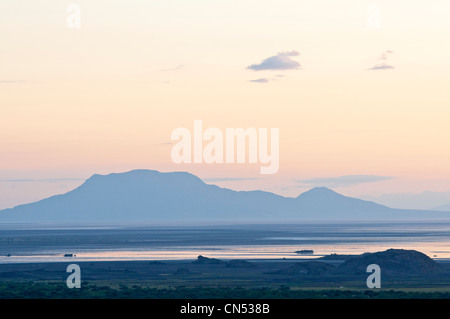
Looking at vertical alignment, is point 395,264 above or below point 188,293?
above

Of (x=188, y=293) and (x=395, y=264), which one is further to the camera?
(x=395, y=264)

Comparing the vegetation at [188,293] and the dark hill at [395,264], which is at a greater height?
the dark hill at [395,264]

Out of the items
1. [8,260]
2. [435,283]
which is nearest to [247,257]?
[8,260]

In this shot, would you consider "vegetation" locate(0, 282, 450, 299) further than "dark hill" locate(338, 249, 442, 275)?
No

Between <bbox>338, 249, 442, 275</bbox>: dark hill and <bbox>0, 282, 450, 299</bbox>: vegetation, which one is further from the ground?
<bbox>338, 249, 442, 275</bbox>: dark hill

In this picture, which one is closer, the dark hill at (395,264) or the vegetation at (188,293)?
the vegetation at (188,293)
